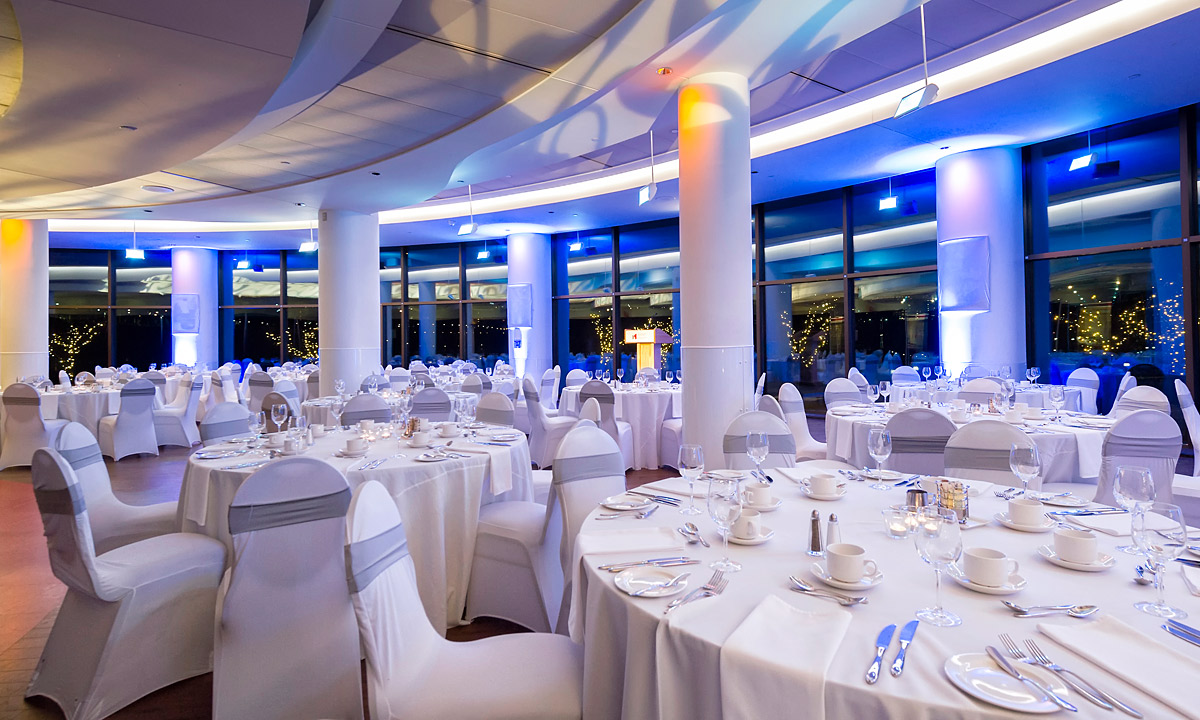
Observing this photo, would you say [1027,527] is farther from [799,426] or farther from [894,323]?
[894,323]

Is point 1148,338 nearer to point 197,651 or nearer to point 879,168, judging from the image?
point 879,168

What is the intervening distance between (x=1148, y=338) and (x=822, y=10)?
6381mm

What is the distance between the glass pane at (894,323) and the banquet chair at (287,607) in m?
9.94

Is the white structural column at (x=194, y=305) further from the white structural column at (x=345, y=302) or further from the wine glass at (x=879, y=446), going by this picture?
the wine glass at (x=879, y=446)

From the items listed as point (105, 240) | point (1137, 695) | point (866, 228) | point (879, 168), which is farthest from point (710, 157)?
point (105, 240)

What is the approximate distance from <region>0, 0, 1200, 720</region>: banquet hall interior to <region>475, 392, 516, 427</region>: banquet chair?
2cm

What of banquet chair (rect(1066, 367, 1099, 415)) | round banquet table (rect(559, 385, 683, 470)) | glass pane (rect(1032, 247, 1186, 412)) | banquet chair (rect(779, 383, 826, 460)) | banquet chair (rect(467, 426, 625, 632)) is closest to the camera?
banquet chair (rect(467, 426, 625, 632))

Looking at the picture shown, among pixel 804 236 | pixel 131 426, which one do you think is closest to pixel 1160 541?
pixel 131 426

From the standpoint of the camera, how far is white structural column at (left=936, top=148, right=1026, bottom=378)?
27.1 ft

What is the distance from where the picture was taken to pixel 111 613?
2.55m

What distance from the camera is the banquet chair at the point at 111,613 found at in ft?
8.15

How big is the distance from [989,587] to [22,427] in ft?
31.6

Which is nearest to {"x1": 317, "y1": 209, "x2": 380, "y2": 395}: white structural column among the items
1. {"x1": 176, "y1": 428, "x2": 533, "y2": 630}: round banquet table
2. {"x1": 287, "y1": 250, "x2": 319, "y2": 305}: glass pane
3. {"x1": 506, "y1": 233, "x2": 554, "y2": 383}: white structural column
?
{"x1": 506, "y1": 233, "x2": 554, "y2": 383}: white structural column

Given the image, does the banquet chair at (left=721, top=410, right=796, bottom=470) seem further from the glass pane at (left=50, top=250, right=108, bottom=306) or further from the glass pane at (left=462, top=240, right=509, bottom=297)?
the glass pane at (left=50, top=250, right=108, bottom=306)
